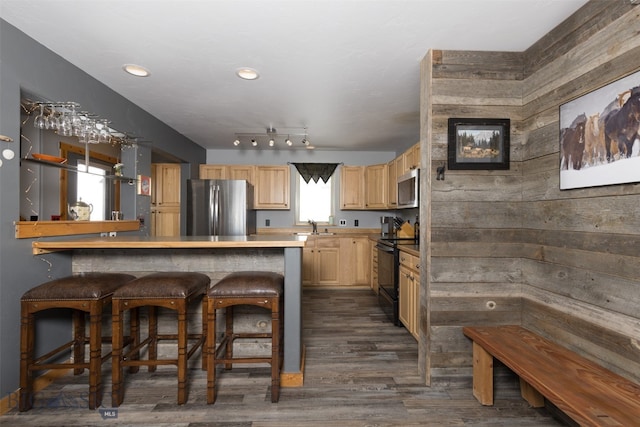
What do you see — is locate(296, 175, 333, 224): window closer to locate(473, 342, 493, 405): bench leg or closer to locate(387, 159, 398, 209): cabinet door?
locate(387, 159, 398, 209): cabinet door

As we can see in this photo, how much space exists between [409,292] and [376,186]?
8.09ft

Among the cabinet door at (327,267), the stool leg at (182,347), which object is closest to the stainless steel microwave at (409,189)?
the cabinet door at (327,267)

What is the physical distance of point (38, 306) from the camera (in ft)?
5.79

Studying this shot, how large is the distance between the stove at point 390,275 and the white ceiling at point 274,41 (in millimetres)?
1576

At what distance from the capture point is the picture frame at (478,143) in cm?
205

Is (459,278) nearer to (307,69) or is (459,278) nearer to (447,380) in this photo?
(447,380)

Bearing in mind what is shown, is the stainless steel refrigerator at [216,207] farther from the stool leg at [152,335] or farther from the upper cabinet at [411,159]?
the upper cabinet at [411,159]

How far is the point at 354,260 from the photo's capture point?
4914 millimetres

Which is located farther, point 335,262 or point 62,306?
point 335,262

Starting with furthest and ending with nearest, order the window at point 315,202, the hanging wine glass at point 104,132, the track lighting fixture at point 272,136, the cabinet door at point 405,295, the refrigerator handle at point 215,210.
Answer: the window at point 315,202 < the refrigerator handle at point 215,210 < the track lighting fixture at point 272,136 < the cabinet door at point 405,295 < the hanging wine glass at point 104,132

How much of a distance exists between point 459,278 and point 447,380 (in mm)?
715

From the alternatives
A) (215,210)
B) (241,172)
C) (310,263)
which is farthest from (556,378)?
(241,172)

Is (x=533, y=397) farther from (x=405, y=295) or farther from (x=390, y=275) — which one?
(x=390, y=275)

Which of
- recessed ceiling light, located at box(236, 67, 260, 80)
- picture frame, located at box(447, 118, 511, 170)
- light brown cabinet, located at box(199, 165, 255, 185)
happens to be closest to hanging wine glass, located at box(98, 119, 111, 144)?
recessed ceiling light, located at box(236, 67, 260, 80)
